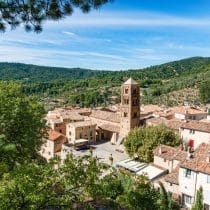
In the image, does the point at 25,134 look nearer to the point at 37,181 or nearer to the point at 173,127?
the point at 37,181

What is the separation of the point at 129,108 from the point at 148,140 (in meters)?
18.8

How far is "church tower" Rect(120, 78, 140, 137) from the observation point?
6316cm

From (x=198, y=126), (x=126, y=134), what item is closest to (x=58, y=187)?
(x=198, y=126)

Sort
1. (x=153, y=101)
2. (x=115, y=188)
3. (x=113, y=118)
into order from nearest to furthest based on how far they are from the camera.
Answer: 1. (x=115, y=188)
2. (x=113, y=118)
3. (x=153, y=101)

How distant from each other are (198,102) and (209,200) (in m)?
→ 89.3

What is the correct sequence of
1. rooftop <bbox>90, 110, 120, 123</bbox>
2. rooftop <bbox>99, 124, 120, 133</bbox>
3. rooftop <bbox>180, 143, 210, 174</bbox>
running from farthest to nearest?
rooftop <bbox>90, 110, 120, 123</bbox> → rooftop <bbox>99, 124, 120, 133</bbox> → rooftop <bbox>180, 143, 210, 174</bbox>

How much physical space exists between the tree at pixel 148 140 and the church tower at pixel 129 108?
51.6 ft

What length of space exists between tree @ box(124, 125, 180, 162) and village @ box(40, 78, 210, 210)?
1.23m

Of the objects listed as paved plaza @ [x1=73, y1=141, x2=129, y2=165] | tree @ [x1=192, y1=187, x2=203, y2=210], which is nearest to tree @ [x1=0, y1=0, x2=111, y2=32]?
tree @ [x1=192, y1=187, x2=203, y2=210]

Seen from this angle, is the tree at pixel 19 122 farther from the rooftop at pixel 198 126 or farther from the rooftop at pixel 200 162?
the rooftop at pixel 198 126

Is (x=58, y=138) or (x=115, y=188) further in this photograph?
(x=58, y=138)

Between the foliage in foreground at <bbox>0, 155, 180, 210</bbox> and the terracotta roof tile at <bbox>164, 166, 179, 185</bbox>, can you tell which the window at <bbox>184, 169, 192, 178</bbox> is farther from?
the foliage in foreground at <bbox>0, 155, 180, 210</bbox>

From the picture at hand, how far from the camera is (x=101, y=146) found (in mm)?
62875

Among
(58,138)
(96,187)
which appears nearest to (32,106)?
(96,187)
